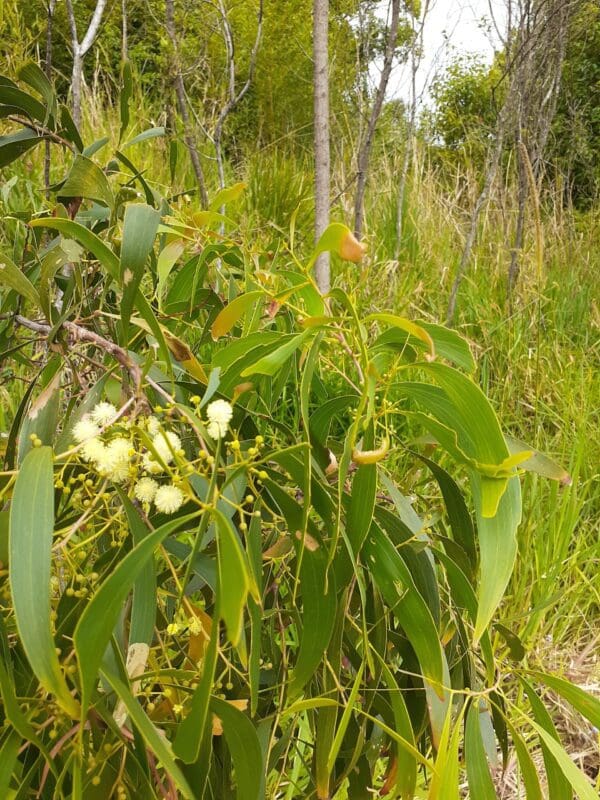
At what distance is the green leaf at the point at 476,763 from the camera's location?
0.38 metres

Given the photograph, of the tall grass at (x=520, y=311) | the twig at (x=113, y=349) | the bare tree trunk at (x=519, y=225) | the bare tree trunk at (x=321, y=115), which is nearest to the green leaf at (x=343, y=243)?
the twig at (x=113, y=349)

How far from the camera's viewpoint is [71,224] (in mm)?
310

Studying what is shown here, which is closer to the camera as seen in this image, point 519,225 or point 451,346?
point 451,346

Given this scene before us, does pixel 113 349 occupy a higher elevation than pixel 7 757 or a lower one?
higher

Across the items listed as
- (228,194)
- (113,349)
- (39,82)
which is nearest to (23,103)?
(39,82)

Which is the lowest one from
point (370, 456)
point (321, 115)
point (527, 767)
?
point (527, 767)

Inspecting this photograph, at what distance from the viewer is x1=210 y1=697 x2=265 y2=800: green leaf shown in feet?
1.06

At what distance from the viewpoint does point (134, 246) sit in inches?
12.2

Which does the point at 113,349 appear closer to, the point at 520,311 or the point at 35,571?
the point at 35,571

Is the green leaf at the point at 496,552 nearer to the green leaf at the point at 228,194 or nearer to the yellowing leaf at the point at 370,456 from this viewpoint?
the yellowing leaf at the point at 370,456

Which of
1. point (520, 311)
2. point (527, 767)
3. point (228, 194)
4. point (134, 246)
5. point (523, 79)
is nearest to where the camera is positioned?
point (134, 246)

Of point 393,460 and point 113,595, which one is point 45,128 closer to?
point 113,595

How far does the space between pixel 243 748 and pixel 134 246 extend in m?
0.25

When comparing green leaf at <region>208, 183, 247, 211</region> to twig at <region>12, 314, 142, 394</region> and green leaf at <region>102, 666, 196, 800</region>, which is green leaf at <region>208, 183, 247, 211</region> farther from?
green leaf at <region>102, 666, 196, 800</region>
